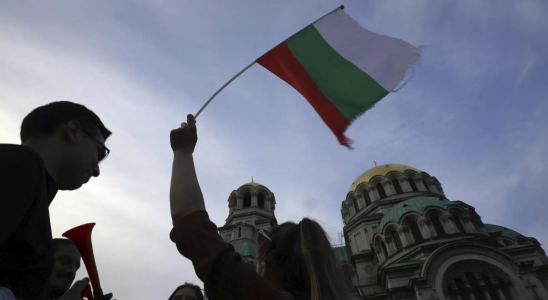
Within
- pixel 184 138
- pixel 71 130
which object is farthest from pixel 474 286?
pixel 71 130

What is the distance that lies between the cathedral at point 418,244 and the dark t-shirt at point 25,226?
12.7 m

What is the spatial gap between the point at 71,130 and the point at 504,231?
37531mm

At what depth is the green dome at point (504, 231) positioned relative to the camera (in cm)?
2854

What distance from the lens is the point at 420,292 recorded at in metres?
19.4

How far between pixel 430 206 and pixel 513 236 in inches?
425

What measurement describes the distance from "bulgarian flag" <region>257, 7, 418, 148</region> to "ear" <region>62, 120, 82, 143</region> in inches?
137

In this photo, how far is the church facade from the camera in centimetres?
1981

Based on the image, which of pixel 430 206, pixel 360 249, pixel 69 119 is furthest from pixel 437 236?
pixel 69 119

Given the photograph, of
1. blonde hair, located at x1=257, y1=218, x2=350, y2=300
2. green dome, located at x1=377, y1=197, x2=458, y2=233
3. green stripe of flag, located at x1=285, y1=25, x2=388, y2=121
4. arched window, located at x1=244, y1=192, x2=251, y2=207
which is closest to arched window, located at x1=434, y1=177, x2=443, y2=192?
green dome, located at x1=377, y1=197, x2=458, y2=233

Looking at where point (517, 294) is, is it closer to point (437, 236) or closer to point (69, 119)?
point (437, 236)

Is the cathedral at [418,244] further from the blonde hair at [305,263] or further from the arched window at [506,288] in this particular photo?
the blonde hair at [305,263]

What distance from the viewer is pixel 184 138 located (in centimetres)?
211

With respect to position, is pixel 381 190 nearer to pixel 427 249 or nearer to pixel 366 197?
pixel 366 197

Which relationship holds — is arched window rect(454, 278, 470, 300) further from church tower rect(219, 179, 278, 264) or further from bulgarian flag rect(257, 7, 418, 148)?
bulgarian flag rect(257, 7, 418, 148)
